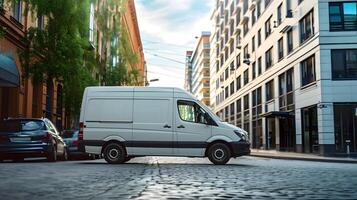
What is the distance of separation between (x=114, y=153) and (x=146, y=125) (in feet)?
4.37

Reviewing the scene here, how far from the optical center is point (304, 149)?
32.3m

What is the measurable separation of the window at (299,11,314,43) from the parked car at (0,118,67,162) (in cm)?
1993

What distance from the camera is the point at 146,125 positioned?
1575 cm

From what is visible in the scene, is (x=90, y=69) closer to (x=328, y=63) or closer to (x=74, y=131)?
(x=74, y=131)

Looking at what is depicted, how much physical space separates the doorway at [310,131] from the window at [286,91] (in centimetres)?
251

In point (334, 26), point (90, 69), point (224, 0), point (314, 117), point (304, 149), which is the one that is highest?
point (224, 0)

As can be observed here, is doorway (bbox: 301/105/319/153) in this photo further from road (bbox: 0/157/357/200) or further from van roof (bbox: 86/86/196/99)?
road (bbox: 0/157/357/200)

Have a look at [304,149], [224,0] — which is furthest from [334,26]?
[224,0]

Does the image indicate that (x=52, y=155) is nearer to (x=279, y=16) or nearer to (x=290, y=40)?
(x=290, y=40)

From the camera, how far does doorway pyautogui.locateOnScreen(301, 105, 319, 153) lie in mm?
30250

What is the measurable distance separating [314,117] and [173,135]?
1709cm

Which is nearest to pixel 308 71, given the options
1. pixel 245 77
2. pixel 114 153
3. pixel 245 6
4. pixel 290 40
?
pixel 290 40

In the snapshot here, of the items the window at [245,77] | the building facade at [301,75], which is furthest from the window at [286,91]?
the window at [245,77]

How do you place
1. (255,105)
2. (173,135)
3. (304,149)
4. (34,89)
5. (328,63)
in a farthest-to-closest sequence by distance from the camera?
(255,105) < (304,149) < (328,63) < (34,89) < (173,135)
